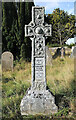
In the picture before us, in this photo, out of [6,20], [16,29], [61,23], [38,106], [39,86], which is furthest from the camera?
[61,23]

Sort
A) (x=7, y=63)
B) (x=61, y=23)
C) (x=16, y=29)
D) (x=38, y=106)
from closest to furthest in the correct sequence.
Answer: (x=38, y=106) < (x=7, y=63) < (x=16, y=29) < (x=61, y=23)

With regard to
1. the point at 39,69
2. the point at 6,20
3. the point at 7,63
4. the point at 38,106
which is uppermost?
the point at 6,20

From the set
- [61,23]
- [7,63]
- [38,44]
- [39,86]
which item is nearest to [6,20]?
[7,63]

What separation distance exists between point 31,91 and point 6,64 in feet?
17.5

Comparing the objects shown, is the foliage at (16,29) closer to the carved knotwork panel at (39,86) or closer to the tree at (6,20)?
the tree at (6,20)

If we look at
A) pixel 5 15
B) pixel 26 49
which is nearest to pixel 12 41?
pixel 26 49

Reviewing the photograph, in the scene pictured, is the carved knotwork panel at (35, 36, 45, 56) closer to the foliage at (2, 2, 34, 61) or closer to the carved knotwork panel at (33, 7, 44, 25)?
the carved knotwork panel at (33, 7, 44, 25)

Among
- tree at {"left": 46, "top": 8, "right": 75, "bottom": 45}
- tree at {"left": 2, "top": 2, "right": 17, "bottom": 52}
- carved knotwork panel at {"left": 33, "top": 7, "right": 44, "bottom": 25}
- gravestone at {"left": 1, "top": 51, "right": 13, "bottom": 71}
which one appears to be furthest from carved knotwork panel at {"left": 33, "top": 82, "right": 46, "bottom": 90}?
tree at {"left": 46, "top": 8, "right": 75, "bottom": 45}

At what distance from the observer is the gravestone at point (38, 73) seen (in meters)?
3.04

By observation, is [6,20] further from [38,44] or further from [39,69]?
[39,69]

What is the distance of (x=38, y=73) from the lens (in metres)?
3.22

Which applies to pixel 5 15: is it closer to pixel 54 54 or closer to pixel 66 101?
pixel 54 54

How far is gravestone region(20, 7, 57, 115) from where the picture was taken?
3039 millimetres

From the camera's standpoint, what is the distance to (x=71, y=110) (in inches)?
121
